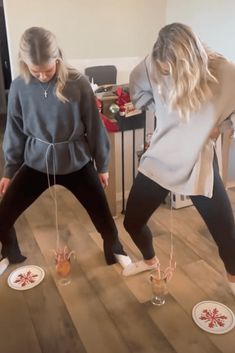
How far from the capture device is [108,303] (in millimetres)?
1728

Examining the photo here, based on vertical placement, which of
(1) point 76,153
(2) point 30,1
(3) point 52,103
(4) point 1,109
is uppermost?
(2) point 30,1

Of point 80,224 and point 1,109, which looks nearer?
point 80,224

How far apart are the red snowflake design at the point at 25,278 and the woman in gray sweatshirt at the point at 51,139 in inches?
9.4

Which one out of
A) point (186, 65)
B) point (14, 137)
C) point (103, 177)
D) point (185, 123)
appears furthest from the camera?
point (103, 177)

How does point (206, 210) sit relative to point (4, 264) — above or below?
above

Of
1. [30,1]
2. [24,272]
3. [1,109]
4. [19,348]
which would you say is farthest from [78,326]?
[1,109]

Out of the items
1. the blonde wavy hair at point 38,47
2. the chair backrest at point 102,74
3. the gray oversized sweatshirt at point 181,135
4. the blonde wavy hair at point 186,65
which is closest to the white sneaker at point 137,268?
the gray oversized sweatshirt at point 181,135

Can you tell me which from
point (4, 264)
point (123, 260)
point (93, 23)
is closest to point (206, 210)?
point (123, 260)

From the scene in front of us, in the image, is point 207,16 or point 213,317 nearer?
point 213,317

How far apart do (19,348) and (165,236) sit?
1.13 m

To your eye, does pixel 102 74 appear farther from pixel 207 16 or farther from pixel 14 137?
pixel 14 137

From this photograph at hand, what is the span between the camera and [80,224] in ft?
8.11

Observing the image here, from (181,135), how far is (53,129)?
60cm

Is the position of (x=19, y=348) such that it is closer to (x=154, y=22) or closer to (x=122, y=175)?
(x=122, y=175)
